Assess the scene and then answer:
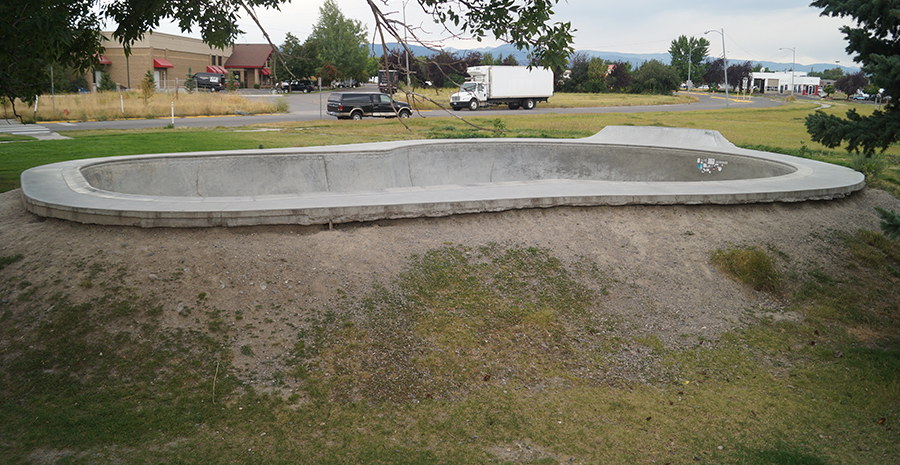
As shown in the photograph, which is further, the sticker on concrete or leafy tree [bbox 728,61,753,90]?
leafy tree [bbox 728,61,753,90]

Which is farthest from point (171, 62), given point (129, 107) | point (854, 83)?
point (854, 83)

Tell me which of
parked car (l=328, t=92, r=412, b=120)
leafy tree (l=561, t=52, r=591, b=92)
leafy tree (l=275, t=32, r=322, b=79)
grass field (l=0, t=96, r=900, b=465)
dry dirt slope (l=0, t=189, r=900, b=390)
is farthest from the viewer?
leafy tree (l=561, t=52, r=591, b=92)

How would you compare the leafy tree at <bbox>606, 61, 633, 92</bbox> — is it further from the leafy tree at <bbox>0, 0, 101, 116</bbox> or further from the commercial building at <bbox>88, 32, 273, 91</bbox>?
the leafy tree at <bbox>0, 0, 101, 116</bbox>

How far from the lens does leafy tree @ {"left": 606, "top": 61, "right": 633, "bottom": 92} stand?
7694cm

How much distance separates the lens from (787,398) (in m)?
5.74

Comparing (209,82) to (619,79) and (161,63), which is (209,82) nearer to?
(161,63)

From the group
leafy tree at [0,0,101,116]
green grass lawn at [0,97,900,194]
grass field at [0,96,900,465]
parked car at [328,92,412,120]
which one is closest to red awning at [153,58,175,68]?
parked car at [328,92,412,120]

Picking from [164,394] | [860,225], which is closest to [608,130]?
[860,225]

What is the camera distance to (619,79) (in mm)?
76938

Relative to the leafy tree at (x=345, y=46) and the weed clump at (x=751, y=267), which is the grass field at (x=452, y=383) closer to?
the weed clump at (x=751, y=267)

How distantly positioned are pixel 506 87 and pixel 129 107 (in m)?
25.3

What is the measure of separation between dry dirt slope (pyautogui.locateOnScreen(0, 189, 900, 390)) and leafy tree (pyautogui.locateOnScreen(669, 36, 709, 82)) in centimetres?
9771

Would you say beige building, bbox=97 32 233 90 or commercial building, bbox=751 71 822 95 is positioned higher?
commercial building, bbox=751 71 822 95

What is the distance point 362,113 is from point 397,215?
24.4 meters
